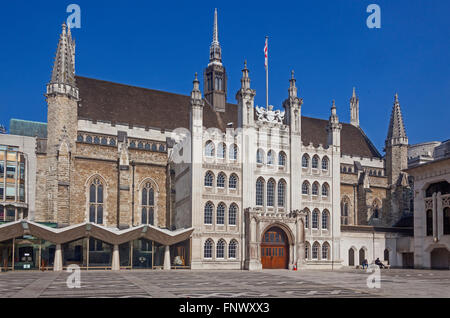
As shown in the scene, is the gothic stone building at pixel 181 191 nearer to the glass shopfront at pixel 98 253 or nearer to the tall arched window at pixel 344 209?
the glass shopfront at pixel 98 253

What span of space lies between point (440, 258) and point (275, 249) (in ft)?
59.6

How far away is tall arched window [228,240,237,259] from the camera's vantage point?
51.6 m

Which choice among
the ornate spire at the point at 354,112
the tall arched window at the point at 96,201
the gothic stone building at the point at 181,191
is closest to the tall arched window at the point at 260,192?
the gothic stone building at the point at 181,191

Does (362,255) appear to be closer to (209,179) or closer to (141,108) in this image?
(209,179)

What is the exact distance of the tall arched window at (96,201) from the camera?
55.6 m

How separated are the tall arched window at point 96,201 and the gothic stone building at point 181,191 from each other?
0.35 feet

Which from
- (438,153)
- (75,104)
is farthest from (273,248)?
(438,153)

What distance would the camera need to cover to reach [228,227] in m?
51.5

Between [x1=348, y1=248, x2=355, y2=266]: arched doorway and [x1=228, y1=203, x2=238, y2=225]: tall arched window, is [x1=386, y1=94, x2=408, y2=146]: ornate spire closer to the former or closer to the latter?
[x1=348, y1=248, x2=355, y2=266]: arched doorway

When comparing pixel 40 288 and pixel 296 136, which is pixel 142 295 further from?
A: pixel 296 136

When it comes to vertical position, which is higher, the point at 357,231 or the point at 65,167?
the point at 65,167

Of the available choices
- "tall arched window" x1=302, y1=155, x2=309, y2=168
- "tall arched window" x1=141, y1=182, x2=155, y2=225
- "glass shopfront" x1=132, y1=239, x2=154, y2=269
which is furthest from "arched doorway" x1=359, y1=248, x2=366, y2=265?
"glass shopfront" x1=132, y1=239, x2=154, y2=269

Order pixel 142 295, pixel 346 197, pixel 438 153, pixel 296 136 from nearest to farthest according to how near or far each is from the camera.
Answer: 1. pixel 142 295
2. pixel 296 136
3. pixel 346 197
4. pixel 438 153
